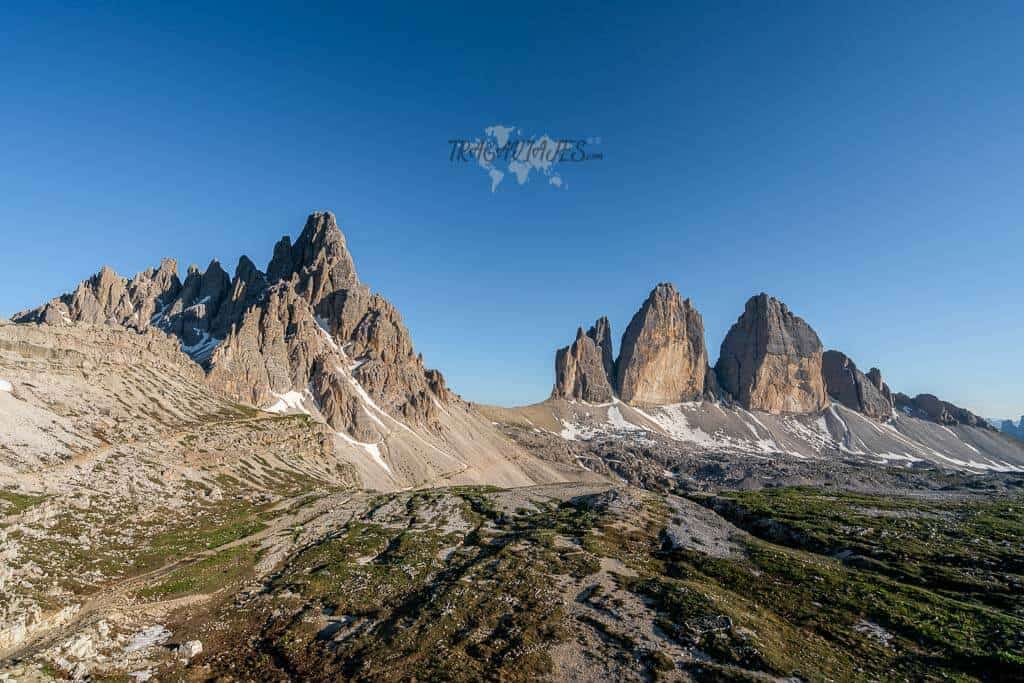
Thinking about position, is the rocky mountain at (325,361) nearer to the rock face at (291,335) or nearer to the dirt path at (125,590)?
the rock face at (291,335)

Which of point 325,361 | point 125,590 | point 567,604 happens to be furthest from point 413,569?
point 325,361

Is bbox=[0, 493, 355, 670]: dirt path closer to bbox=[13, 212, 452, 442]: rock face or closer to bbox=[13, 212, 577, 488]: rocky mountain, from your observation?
bbox=[13, 212, 577, 488]: rocky mountain

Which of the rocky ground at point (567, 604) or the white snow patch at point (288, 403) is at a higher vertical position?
the white snow patch at point (288, 403)

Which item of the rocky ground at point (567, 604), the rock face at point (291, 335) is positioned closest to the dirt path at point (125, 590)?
the rocky ground at point (567, 604)

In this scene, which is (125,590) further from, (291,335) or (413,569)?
(291,335)

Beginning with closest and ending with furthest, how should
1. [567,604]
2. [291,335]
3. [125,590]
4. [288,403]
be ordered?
[567,604] → [125,590] → [288,403] → [291,335]

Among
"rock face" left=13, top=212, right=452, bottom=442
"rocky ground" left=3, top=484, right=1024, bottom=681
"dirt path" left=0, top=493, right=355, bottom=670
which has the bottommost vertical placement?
"rocky ground" left=3, top=484, right=1024, bottom=681

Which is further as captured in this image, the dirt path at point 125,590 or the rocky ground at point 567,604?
the dirt path at point 125,590

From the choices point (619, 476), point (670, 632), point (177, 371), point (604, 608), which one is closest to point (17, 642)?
point (604, 608)

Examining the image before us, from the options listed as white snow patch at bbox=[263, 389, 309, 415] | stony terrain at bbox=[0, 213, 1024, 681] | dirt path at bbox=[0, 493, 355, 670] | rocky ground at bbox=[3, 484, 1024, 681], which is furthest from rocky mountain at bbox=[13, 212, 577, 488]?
rocky ground at bbox=[3, 484, 1024, 681]
